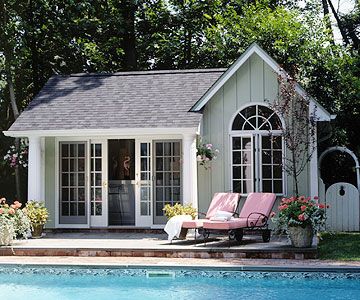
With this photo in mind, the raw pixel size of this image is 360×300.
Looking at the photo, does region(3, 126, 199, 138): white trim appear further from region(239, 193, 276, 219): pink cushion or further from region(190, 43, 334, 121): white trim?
region(239, 193, 276, 219): pink cushion

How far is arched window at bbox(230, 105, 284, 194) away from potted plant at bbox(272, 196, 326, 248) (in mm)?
3000

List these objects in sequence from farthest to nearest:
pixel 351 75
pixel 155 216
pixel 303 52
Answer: pixel 303 52, pixel 351 75, pixel 155 216

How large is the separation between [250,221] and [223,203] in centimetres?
125

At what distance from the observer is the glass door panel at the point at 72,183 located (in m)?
16.6

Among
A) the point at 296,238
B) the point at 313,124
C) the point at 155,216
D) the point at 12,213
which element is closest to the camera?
the point at 296,238

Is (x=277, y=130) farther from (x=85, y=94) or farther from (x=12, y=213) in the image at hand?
(x=12, y=213)

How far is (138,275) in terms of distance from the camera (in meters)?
11.4

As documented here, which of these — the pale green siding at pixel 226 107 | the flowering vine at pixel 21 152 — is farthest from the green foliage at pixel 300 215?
the flowering vine at pixel 21 152

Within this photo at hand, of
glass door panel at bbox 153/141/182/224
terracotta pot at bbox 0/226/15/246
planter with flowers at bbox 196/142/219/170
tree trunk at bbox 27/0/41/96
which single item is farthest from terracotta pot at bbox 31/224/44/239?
tree trunk at bbox 27/0/41/96

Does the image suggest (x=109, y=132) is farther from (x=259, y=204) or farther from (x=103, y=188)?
(x=259, y=204)

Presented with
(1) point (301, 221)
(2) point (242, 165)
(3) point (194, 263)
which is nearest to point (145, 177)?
(2) point (242, 165)

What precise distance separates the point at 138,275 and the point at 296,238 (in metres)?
3.33

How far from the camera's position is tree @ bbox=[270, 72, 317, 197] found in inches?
591

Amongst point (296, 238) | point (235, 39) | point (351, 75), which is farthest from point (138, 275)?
point (235, 39)
